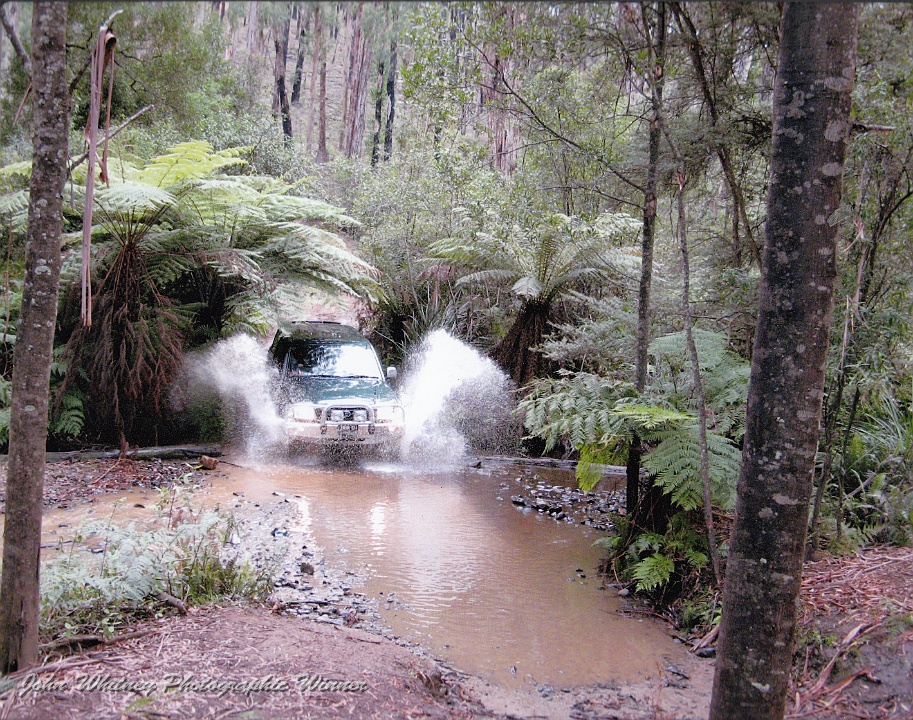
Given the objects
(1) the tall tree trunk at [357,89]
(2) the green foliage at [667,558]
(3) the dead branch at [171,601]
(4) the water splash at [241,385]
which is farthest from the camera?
(1) the tall tree trunk at [357,89]

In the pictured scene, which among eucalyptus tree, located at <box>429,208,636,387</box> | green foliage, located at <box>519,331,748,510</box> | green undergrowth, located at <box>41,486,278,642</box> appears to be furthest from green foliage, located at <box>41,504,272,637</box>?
eucalyptus tree, located at <box>429,208,636,387</box>

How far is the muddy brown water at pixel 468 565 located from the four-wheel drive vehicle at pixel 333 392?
0.54 metres

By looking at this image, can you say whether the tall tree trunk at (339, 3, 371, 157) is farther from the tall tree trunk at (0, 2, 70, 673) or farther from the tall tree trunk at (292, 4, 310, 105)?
the tall tree trunk at (0, 2, 70, 673)

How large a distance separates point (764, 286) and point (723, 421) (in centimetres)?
305

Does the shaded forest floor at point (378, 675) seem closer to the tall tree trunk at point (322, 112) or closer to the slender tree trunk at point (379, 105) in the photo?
the tall tree trunk at point (322, 112)

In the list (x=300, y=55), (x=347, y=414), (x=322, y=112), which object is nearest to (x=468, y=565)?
(x=347, y=414)

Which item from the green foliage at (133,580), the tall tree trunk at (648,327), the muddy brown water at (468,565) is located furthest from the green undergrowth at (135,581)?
the tall tree trunk at (648,327)

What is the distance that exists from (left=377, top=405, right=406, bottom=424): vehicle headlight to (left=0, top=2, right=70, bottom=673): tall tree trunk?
6510 mm

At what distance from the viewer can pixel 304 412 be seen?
9.40 m

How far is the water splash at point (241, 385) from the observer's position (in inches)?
405

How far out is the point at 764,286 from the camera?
2846 mm

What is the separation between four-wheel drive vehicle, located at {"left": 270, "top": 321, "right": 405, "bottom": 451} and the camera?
9.34 m

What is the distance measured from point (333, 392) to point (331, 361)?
3.13 feet

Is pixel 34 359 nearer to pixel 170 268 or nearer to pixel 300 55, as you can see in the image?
pixel 170 268
